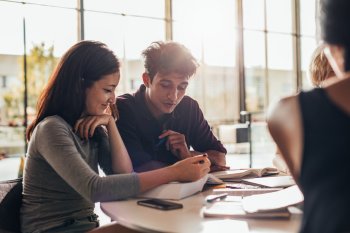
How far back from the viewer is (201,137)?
97.0 inches

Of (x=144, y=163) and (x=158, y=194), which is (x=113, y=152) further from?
(x=158, y=194)

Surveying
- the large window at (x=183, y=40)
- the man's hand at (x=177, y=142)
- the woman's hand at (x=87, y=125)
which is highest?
the large window at (x=183, y=40)

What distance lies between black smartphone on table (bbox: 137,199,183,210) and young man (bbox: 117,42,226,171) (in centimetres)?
65

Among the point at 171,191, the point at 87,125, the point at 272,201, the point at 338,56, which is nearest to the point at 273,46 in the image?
the point at 87,125

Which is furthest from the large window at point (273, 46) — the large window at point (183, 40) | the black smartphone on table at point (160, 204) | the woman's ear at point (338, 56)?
the woman's ear at point (338, 56)

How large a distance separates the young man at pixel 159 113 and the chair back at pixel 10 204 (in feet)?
2.14

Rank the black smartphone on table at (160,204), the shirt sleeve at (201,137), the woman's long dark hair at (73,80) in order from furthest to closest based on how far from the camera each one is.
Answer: the shirt sleeve at (201,137) → the woman's long dark hair at (73,80) → the black smartphone on table at (160,204)

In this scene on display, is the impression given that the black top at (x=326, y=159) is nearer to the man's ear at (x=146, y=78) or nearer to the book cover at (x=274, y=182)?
the book cover at (x=274, y=182)

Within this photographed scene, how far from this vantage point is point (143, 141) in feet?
7.42

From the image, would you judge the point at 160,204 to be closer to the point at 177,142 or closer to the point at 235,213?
the point at 235,213

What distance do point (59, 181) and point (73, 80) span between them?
397 millimetres

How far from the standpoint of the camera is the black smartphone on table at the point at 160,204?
134 cm

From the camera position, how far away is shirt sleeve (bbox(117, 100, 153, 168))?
2.11m

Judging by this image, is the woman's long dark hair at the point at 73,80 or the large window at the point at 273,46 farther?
the large window at the point at 273,46
